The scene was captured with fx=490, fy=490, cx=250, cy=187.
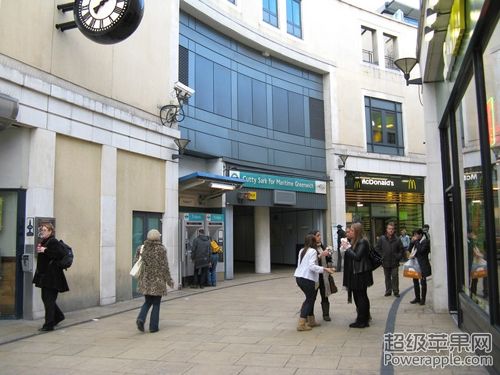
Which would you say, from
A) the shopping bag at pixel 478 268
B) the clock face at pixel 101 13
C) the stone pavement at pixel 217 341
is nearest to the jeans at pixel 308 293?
the stone pavement at pixel 217 341

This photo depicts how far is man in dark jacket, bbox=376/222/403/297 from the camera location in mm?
11359

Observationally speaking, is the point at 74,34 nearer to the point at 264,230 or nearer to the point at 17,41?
the point at 17,41

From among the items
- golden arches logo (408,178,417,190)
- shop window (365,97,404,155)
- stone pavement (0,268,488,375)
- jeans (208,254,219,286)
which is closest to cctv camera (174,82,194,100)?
jeans (208,254,219,286)

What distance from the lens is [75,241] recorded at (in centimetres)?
1011

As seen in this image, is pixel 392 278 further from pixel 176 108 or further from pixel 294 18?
pixel 294 18

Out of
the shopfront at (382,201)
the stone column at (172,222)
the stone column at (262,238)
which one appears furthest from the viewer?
the shopfront at (382,201)

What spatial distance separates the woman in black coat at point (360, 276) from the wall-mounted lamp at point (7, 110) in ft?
19.7

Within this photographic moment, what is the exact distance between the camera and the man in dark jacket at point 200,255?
45.4ft

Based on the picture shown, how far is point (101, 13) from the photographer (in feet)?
30.7

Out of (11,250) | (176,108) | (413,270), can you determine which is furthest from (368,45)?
(11,250)

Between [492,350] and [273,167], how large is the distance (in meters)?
14.4

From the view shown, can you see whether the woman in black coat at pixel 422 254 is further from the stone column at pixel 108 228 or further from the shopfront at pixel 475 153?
the stone column at pixel 108 228

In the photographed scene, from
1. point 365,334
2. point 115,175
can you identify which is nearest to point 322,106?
point 115,175

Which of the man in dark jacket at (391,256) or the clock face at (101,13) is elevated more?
the clock face at (101,13)
